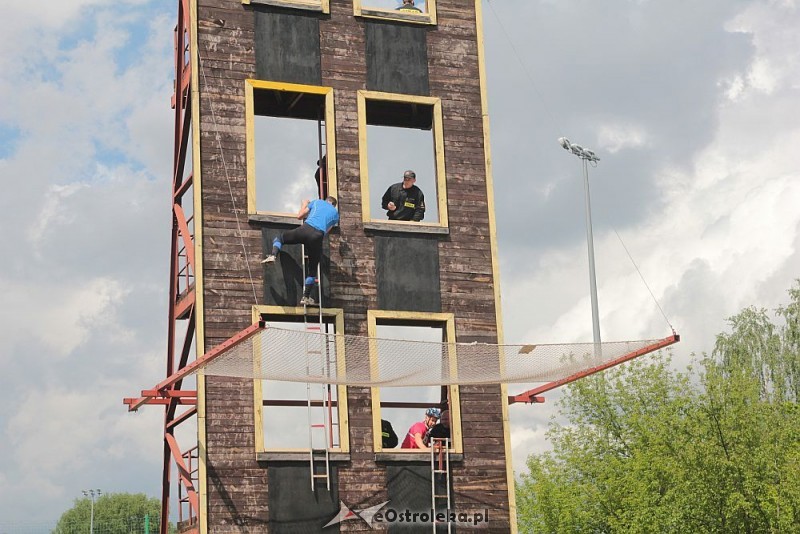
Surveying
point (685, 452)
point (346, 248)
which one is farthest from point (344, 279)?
point (685, 452)

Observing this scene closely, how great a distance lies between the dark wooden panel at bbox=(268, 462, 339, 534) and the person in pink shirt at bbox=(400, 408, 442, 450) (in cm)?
172

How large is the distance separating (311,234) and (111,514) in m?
81.1

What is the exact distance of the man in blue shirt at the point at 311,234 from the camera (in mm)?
17531

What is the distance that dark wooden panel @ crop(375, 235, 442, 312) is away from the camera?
60.7 ft

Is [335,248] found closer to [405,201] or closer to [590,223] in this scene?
[405,201]

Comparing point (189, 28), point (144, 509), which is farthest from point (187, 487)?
point (144, 509)

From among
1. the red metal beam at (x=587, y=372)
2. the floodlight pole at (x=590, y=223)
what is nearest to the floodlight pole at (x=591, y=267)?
the floodlight pole at (x=590, y=223)

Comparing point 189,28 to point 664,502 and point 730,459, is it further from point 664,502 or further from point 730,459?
point 664,502

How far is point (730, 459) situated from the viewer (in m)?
28.3

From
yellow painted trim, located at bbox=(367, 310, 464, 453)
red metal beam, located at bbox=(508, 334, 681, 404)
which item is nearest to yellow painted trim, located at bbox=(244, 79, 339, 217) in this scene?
yellow painted trim, located at bbox=(367, 310, 464, 453)

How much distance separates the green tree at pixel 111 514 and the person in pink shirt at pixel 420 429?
7533cm

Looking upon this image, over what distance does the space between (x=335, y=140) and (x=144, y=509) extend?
7920 centimetres

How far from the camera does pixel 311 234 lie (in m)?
17.5

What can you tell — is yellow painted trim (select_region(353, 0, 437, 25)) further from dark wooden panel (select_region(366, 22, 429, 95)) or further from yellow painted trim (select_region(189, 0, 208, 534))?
yellow painted trim (select_region(189, 0, 208, 534))
